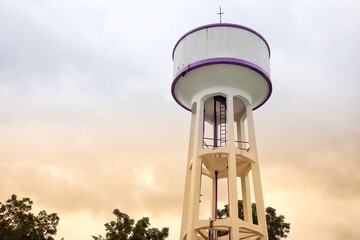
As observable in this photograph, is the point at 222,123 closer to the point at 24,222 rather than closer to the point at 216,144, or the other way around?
the point at 216,144

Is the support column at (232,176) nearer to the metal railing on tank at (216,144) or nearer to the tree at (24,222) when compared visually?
the metal railing on tank at (216,144)

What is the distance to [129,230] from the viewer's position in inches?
1166

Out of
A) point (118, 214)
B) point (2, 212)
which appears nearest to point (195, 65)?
point (118, 214)

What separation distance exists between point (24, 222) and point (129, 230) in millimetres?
7128

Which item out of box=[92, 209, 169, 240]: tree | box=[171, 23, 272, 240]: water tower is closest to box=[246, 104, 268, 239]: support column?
box=[171, 23, 272, 240]: water tower

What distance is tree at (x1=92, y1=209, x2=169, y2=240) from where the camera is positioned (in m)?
29.1

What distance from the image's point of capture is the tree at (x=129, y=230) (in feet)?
95.3

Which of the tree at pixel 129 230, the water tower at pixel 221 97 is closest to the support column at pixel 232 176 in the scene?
the water tower at pixel 221 97

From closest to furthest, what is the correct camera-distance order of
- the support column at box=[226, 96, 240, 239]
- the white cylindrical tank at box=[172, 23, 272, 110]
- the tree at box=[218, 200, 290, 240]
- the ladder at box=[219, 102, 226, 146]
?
1. the support column at box=[226, 96, 240, 239]
2. the white cylindrical tank at box=[172, 23, 272, 110]
3. the ladder at box=[219, 102, 226, 146]
4. the tree at box=[218, 200, 290, 240]

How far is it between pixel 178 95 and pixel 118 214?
12245mm

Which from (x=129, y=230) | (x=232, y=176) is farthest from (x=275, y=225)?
(x=232, y=176)

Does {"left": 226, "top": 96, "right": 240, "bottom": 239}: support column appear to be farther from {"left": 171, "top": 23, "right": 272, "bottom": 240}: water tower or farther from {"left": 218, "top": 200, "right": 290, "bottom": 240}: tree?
{"left": 218, "top": 200, "right": 290, "bottom": 240}: tree

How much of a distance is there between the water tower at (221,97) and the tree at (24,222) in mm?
12289

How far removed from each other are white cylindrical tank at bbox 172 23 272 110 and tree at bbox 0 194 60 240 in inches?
526
